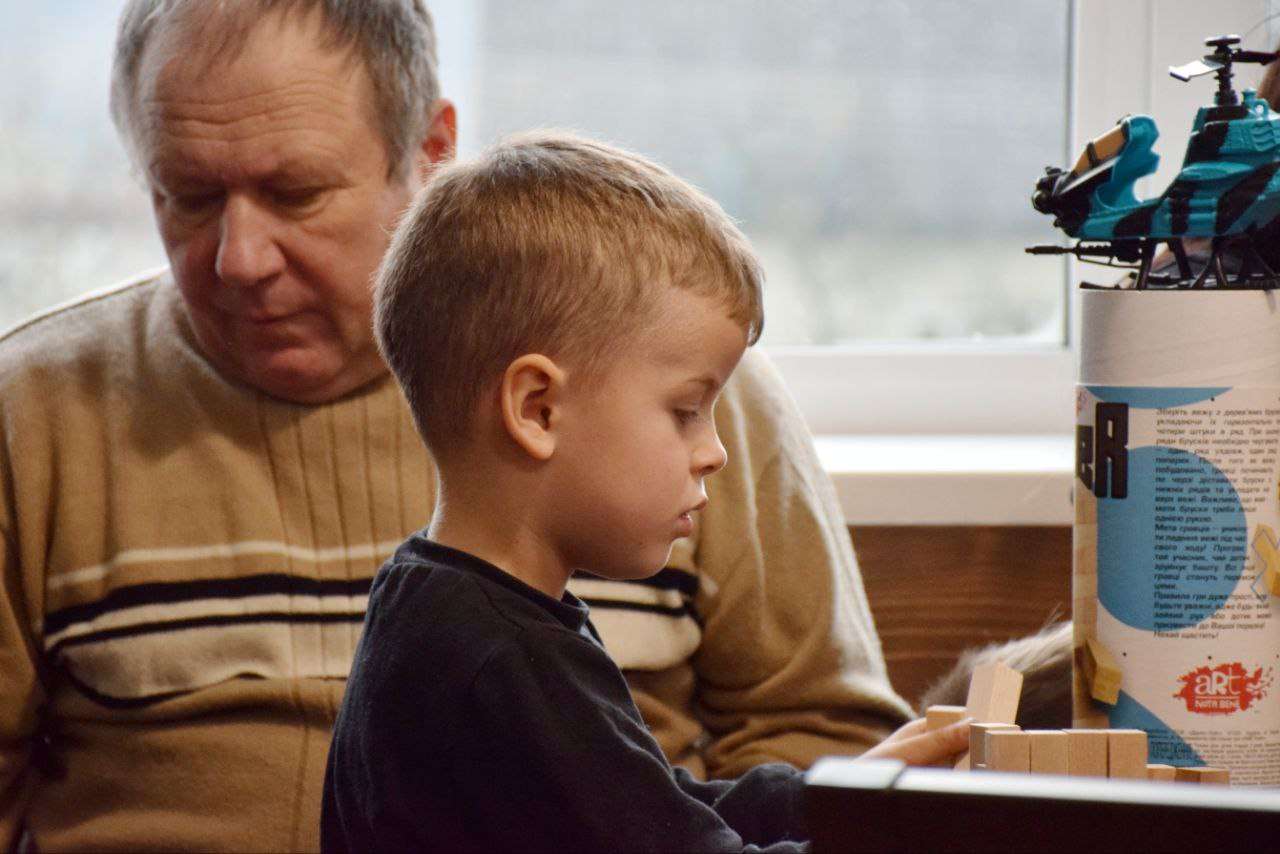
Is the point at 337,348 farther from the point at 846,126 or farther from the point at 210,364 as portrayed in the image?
the point at 846,126

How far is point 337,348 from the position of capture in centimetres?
A: 127

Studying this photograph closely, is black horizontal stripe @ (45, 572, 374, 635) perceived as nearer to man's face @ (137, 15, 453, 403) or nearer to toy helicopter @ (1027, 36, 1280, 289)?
man's face @ (137, 15, 453, 403)

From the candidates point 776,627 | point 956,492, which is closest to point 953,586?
point 956,492

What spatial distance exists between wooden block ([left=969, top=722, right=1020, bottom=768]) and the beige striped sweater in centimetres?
58

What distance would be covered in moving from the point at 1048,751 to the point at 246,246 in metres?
0.79

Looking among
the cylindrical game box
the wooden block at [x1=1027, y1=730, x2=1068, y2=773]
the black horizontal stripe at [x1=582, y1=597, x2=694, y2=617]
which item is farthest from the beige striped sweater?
the wooden block at [x1=1027, y1=730, x2=1068, y2=773]

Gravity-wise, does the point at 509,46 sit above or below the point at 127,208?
above

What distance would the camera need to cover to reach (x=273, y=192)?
1223 millimetres

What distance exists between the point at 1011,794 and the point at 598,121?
1420mm

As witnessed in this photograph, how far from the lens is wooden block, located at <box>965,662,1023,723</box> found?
0.73m

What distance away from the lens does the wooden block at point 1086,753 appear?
2.19ft

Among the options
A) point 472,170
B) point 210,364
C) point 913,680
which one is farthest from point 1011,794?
point 913,680

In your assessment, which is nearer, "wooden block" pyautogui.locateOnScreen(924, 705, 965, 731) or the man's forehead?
"wooden block" pyautogui.locateOnScreen(924, 705, 965, 731)

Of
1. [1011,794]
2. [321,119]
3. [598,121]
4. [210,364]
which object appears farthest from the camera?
[598,121]
